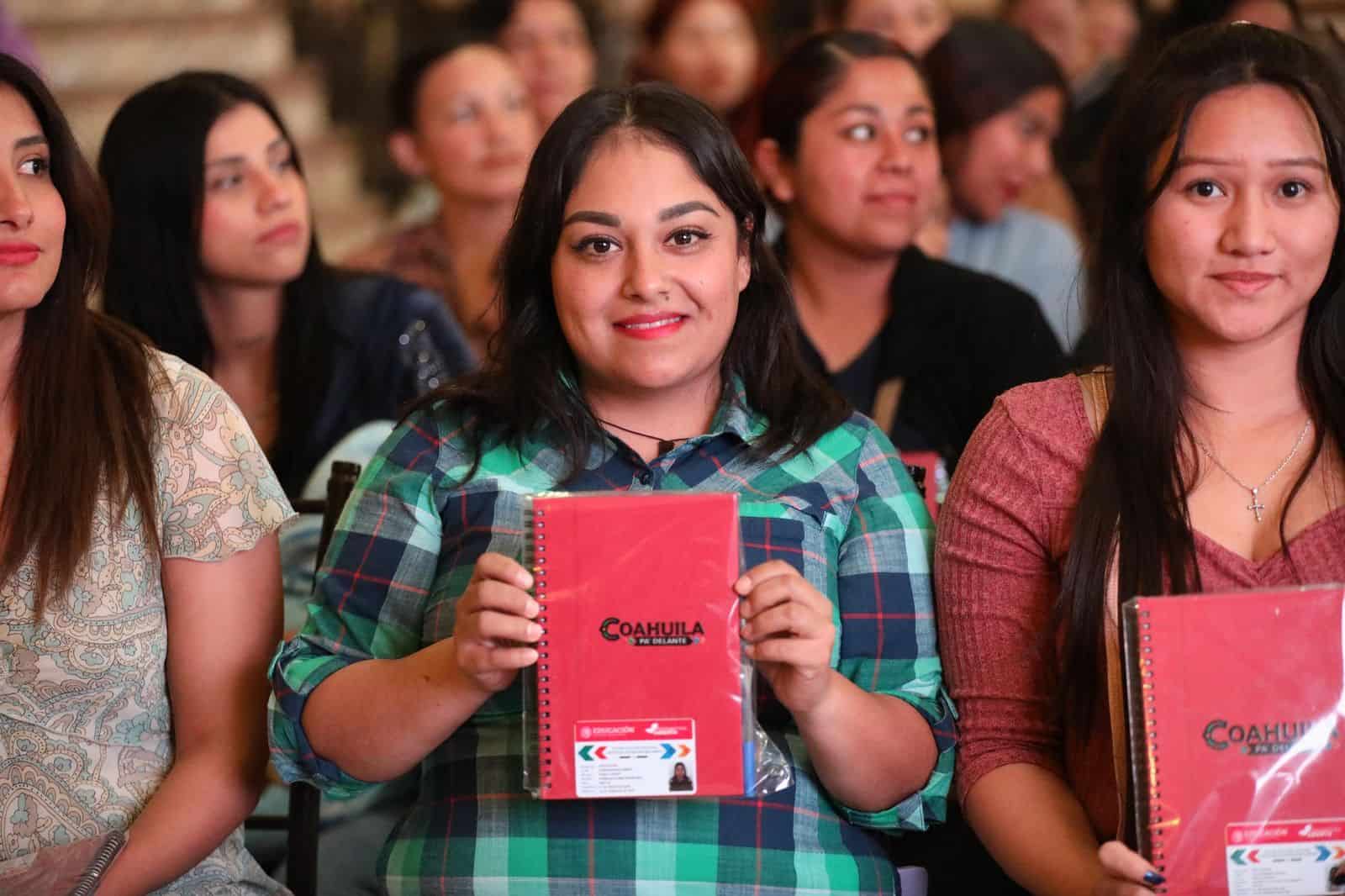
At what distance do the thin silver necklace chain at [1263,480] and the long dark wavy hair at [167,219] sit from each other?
1.67 m

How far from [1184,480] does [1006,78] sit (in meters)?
2.38

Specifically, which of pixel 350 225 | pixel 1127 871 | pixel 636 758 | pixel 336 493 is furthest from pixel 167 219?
pixel 350 225

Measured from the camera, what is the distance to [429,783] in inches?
71.8

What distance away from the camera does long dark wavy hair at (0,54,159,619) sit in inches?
70.8

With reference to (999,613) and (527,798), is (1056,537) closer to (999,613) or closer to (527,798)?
(999,613)

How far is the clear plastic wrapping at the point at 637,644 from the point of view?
1.54 metres

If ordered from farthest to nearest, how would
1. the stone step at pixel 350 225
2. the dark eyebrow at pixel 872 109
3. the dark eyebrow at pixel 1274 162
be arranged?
the stone step at pixel 350 225
the dark eyebrow at pixel 872 109
the dark eyebrow at pixel 1274 162

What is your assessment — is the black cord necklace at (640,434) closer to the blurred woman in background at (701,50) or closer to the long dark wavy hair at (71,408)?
the long dark wavy hair at (71,408)

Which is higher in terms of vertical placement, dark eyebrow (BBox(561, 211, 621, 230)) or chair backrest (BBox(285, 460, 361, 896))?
dark eyebrow (BBox(561, 211, 621, 230))

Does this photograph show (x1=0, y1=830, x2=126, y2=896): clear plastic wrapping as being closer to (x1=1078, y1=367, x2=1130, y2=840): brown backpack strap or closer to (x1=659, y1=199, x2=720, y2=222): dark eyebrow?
(x1=659, y1=199, x2=720, y2=222): dark eyebrow

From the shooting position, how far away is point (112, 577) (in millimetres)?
1819

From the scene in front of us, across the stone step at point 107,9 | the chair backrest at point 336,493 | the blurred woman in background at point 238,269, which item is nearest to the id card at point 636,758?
the chair backrest at point 336,493

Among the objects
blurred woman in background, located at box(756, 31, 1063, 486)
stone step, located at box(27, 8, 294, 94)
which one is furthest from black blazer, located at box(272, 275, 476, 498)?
stone step, located at box(27, 8, 294, 94)

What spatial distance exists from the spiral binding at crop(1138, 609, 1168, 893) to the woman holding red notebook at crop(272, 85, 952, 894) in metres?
0.32
